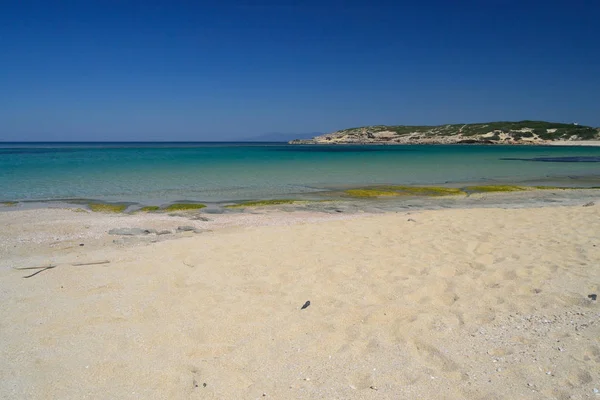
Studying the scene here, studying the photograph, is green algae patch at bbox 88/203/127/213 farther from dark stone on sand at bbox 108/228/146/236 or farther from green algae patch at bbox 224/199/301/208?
dark stone on sand at bbox 108/228/146/236

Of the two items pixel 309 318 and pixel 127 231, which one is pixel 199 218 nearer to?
pixel 127 231

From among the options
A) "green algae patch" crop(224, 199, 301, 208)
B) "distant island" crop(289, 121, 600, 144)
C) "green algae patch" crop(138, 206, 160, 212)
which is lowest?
"green algae patch" crop(138, 206, 160, 212)

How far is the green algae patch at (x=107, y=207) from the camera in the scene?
14.4 meters

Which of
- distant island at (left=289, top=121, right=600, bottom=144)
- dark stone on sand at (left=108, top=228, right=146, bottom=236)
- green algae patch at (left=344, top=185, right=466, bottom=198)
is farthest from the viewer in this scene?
distant island at (left=289, top=121, right=600, bottom=144)

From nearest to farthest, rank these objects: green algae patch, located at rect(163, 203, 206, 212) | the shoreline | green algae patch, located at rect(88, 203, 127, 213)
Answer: the shoreline → green algae patch, located at rect(163, 203, 206, 212) → green algae patch, located at rect(88, 203, 127, 213)

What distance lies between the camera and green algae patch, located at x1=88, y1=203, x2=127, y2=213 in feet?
47.1

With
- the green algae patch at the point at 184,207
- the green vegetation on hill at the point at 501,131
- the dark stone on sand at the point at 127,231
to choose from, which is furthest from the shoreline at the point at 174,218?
the green vegetation on hill at the point at 501,131

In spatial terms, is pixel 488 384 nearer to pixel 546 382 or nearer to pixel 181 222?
pixel 546 382

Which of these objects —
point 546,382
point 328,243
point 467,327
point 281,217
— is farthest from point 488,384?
point 281,217

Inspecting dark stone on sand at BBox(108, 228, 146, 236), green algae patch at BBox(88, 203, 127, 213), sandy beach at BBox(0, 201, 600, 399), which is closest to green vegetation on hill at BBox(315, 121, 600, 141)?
green algae patch at BBox(88, 203, 127, 213)

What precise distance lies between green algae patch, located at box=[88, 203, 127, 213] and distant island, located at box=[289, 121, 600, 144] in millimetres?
99032

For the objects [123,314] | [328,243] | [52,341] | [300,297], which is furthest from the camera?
[328,243]

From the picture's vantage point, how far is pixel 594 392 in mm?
3361

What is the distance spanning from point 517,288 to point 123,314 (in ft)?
17.2
